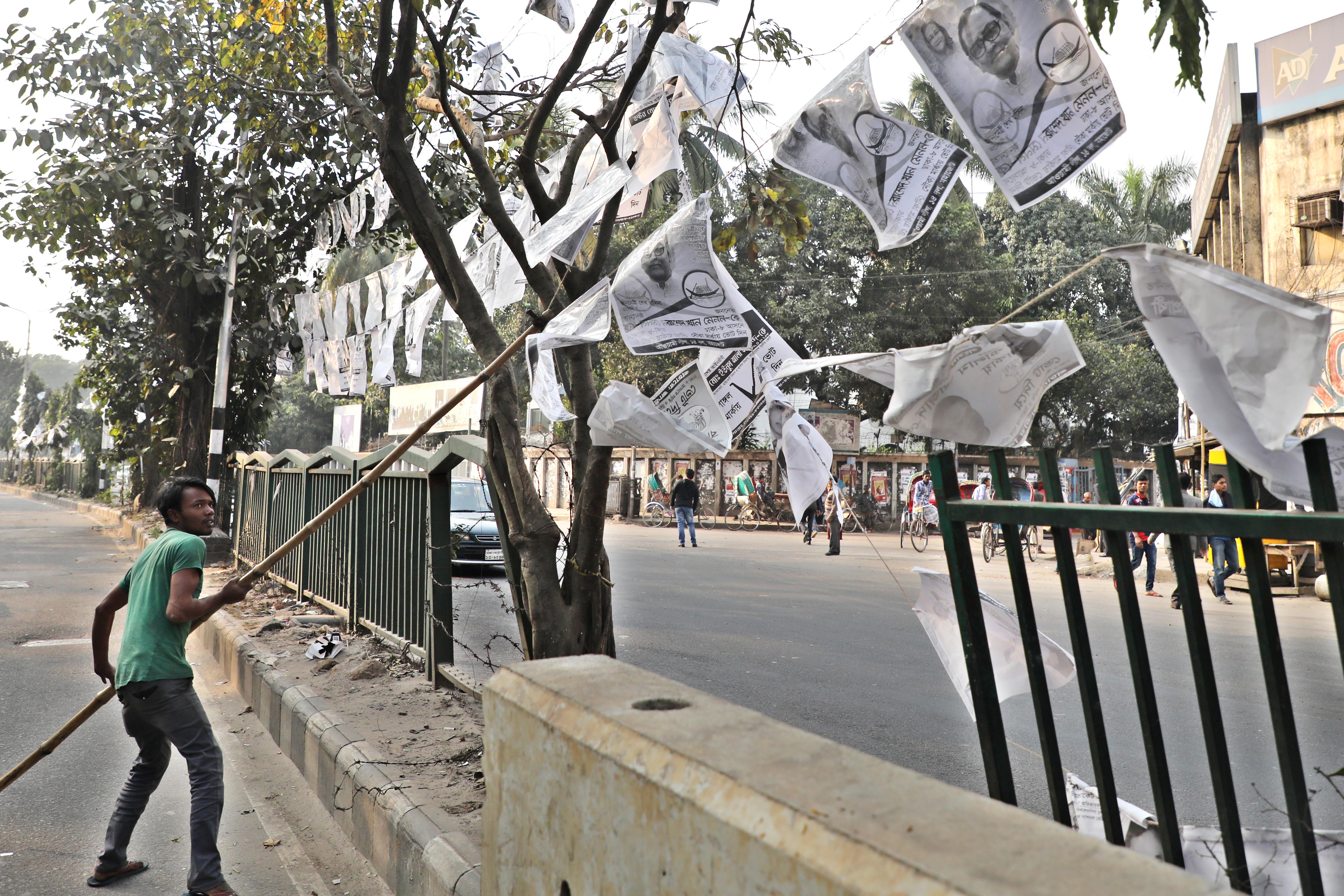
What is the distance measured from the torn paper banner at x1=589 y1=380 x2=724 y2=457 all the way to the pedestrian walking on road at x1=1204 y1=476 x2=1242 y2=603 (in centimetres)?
994

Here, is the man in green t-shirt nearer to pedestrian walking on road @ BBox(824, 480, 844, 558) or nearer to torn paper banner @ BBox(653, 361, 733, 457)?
torn paper banner @ BBox(653, 361, 733, 457)

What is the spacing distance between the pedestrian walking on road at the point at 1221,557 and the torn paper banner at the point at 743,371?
940 cm

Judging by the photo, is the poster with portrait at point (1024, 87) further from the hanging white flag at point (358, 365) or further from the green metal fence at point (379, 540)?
the hanging white flag at point (358, 365)

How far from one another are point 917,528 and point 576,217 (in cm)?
1879

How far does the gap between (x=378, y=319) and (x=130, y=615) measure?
22.5 ft

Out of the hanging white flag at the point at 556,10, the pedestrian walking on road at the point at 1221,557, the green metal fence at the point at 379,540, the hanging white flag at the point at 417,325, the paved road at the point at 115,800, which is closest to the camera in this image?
the paved road at the point at 115,800

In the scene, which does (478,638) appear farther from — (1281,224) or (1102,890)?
(1281,224)

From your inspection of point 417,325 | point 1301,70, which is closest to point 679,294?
point 417,325

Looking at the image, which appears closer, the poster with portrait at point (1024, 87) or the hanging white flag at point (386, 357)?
the poster with portrait at point (1024, 87)

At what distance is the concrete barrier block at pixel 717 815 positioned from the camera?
121 cm

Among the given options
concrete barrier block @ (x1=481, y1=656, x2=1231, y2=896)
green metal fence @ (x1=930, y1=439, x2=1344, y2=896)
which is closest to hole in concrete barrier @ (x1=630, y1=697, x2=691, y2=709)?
concrete barrier block @ (x1=481, y1=656, x2=1231, y2=896)

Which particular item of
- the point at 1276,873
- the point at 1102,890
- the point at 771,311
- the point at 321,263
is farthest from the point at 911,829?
the point at 771,311

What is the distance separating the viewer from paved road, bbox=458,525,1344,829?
15.5 feet

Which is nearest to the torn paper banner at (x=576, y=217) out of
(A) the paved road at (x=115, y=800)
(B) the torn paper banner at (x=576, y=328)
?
(B) the torn paper banner at (x=576, y=328)
